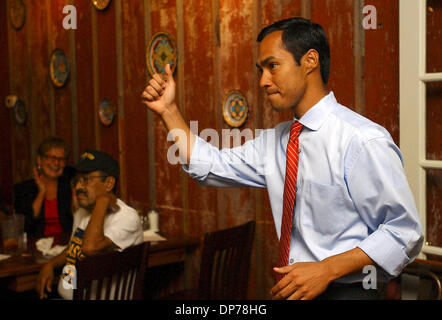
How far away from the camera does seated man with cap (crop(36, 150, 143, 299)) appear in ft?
8.04

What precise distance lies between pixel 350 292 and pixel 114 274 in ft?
3.57

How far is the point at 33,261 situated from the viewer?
103 inches

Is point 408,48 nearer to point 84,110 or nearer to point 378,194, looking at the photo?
point 378,194

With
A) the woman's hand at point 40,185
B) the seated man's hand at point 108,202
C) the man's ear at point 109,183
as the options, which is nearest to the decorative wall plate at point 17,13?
the woman's hand at point 40,185

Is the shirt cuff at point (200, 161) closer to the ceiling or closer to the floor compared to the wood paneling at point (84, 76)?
closer to the floor

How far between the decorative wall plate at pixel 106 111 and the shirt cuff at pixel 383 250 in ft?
9.51

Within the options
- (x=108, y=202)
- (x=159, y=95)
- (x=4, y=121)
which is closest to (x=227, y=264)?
(x=108, y=202)

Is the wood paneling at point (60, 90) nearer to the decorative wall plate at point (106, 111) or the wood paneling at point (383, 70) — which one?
the decorative wall plate at point (106, 111)

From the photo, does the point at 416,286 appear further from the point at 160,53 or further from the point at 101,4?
the point at 101,4

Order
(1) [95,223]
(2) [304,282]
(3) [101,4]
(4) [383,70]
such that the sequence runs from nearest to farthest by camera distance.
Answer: (2) [304,282] → (4) [383,70] → (1) [95,223] → (3) [101,4]

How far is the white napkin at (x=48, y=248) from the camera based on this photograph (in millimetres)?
2779

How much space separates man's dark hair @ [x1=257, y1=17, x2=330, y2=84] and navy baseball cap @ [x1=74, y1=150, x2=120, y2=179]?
147 cm

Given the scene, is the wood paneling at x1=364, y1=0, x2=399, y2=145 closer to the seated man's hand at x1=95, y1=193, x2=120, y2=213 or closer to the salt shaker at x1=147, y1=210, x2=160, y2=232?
the seated man's hand at x1=95, y1=193, x2=120, y2=213
